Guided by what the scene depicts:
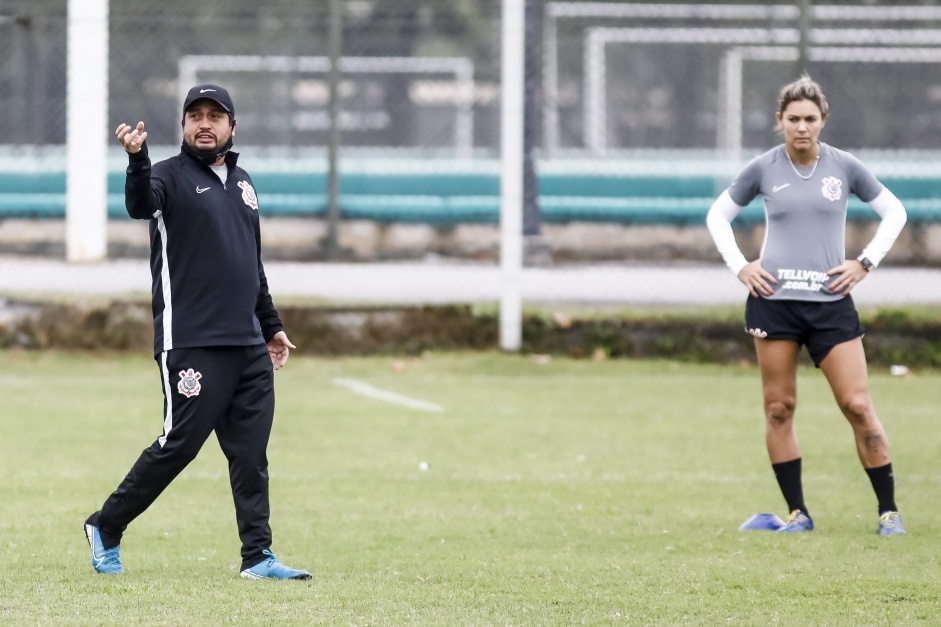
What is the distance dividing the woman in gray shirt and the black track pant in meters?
2.18

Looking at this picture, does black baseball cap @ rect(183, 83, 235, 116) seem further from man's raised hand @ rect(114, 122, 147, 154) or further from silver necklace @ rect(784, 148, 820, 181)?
silver necklace @ rect(784, 148, 820, 181)

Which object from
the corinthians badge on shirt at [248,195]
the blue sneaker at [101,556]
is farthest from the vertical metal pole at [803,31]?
the blue sneaker at [101,556]

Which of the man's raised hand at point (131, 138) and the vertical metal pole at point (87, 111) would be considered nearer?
the man's raised hand at point (131, 138)

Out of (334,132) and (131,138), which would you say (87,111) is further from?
(131,138)

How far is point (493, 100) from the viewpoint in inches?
831

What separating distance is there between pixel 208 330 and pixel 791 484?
2702mm

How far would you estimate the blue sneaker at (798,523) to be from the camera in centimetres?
661

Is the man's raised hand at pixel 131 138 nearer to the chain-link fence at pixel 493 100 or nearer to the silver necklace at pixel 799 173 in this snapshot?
the silver necklace at pixel 799 173

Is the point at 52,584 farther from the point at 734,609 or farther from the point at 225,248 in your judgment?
the point at 734,609

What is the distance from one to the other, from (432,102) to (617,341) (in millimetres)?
11986

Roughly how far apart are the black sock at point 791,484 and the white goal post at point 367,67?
14.6m

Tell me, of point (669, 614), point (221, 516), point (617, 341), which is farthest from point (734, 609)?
point (617, 341)

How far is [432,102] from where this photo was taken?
78.0ft

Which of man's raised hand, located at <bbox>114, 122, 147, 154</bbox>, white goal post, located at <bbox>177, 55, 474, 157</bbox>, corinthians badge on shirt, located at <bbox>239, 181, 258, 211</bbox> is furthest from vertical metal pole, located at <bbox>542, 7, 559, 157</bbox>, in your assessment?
man's raised hand, located at <bbox>114, 122, 147, 154</bbox>
